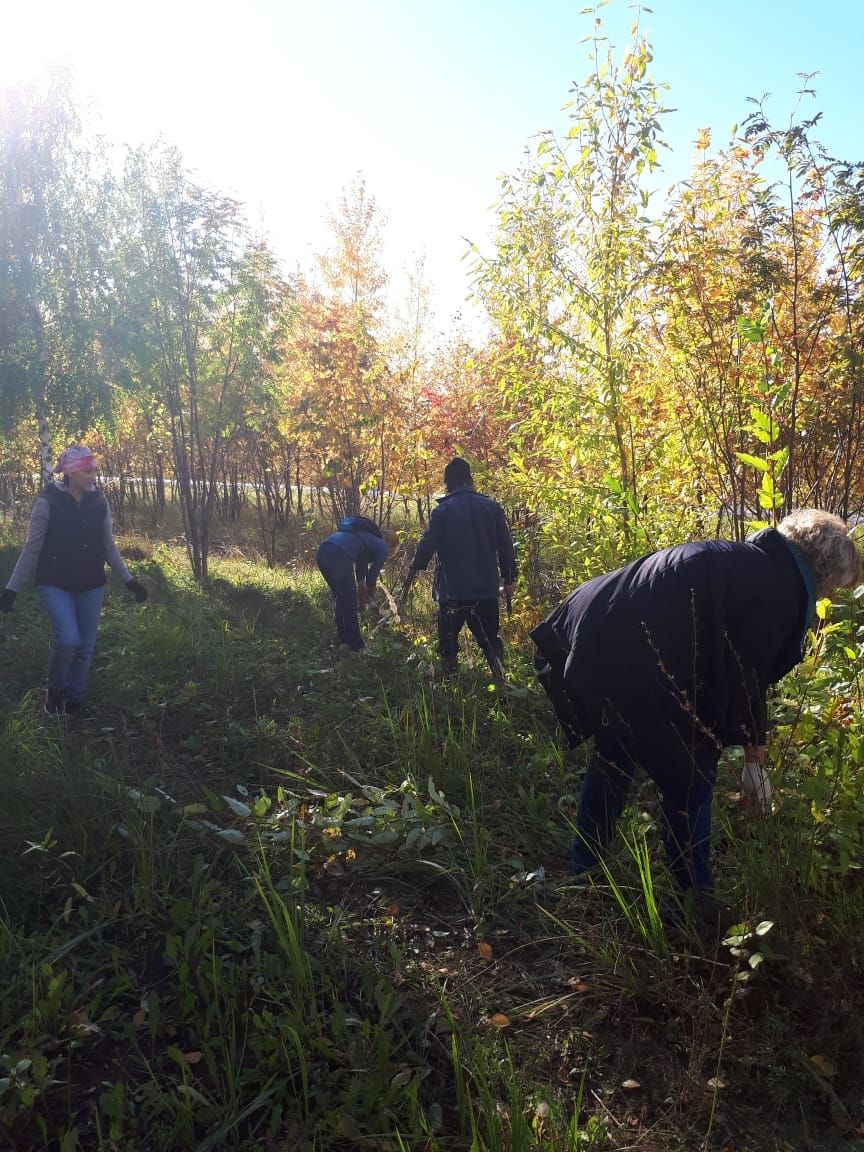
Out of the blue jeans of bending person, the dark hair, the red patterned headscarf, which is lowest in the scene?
the blue jeans of bending person

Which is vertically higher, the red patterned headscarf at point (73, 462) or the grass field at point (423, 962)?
the red patterned headscarf at point (73, 462)

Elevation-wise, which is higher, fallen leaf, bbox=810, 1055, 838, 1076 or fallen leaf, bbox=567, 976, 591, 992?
fallen leaf, bbox=567, 976, 591, 992

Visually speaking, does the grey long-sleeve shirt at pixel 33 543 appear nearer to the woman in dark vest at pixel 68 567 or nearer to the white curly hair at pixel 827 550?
the woman in dark vest at pixel 68 567

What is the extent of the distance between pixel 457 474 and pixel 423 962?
3.60 metres

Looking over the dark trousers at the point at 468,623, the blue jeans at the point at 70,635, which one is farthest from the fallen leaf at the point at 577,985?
the blue jeans at the point at 70,635

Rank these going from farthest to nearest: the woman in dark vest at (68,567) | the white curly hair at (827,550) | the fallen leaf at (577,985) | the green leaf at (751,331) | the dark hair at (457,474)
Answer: the dark hair at (457,474)
the woman in dark vest at (68,567)
the green leaf at (751,331)
the fallen leaf at (577,985)
the white curly hair at (827,550)

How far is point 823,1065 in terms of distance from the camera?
2.21 meters

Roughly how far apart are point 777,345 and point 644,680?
3389 mm

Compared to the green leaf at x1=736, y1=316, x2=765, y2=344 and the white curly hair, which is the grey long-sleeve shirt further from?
the white curly hair

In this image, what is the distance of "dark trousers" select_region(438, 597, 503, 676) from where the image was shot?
5.64 metres

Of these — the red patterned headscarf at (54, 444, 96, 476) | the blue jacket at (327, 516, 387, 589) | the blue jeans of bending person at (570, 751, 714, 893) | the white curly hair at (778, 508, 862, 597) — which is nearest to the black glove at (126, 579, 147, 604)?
the red patterned headscarf at (54, 444, 96, 476)

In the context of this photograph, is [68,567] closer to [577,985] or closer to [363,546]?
[363,546]

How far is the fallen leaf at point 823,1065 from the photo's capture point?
219 cm

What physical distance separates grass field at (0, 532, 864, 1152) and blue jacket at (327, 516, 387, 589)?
2696 millimetres
